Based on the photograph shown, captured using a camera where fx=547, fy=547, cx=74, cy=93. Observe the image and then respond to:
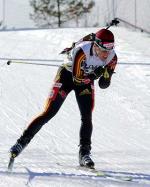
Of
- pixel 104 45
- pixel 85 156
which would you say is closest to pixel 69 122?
pixel 85 156

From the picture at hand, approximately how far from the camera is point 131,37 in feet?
65.1

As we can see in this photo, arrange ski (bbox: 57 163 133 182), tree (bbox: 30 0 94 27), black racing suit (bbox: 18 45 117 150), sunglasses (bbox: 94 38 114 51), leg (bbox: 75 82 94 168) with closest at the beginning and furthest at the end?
ski (bbox: 57 163 133 182) < sunglasses (bbox: 94 38 114 51) < black racing suit (bbox: 18 45 117 150) < leg (bbox: 75 82 94 168) < tree (bbox: 30 0 94 27)

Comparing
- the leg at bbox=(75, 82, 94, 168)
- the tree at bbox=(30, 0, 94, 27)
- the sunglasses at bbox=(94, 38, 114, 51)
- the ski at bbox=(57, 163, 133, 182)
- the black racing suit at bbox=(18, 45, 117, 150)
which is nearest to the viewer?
the ski at bbox=(57, 163, 133, 182)

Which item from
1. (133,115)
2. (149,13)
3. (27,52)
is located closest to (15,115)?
(133,115)

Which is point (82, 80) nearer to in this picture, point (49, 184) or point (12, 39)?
point (49, 184)

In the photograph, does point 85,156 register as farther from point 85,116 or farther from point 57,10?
point 57,10

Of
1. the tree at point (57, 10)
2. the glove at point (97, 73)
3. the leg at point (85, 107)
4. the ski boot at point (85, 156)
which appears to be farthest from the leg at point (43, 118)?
the tree at point (57, 10)

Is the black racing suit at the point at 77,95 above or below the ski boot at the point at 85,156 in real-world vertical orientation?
above

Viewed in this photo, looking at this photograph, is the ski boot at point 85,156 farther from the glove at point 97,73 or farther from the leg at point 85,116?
the glove at point 97,73

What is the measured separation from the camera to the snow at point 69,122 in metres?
5.79

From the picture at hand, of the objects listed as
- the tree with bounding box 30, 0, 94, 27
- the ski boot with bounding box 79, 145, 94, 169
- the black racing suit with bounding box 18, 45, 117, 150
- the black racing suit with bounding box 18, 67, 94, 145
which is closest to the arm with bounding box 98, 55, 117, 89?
the black racing suit with bounding box 18, 45, 117, 150

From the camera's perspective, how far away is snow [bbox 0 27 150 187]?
5793 millimetres

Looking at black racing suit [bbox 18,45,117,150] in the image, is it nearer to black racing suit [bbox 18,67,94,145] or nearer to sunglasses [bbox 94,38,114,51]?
black racing suit [bbox 18,67,94,145]

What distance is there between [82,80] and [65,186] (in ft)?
4.05
